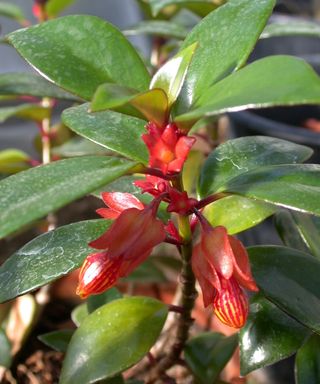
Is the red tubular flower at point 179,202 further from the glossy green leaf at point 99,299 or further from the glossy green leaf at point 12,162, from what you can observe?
the glossy green leaf at point 12,162

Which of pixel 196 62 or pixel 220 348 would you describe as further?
pixel 220 348

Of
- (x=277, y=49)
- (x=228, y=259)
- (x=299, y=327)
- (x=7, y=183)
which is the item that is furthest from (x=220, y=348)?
(x=277, y=49)

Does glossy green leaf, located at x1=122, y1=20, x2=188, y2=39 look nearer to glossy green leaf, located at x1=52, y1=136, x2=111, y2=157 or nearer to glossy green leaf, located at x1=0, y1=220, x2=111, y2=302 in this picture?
glossy green leaf, located at x1=52, y1=136, x2=111, y2=157

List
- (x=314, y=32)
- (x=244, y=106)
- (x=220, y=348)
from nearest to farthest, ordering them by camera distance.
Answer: (x=244, y=106) → (x=220, y=348) → (x=314, y=32)

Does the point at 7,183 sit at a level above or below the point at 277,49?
above

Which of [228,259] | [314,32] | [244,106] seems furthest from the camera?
[314,32]

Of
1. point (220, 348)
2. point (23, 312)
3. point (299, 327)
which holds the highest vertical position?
point (299, 327)

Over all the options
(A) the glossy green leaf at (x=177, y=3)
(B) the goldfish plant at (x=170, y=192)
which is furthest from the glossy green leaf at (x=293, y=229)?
(A) the glossy green leaf at (x=177, y=3)

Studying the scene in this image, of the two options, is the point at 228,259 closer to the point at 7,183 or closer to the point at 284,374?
the point at 7,183
